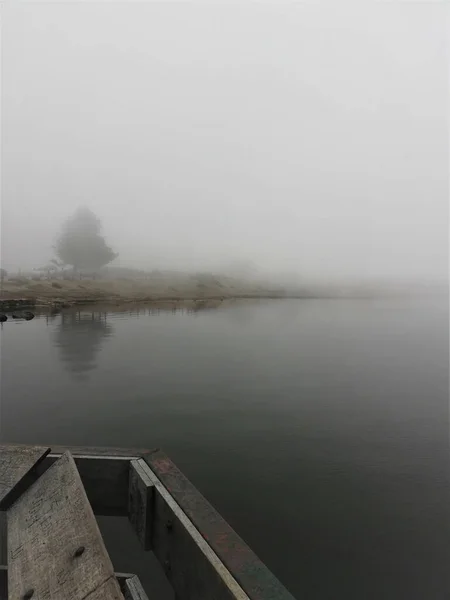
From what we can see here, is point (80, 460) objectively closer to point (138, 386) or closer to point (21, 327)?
point (138, 386)

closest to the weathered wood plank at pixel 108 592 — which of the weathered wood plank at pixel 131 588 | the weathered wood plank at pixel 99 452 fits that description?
the weathered wood plank at pixel 131 588

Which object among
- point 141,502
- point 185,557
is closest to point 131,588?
point 141,502

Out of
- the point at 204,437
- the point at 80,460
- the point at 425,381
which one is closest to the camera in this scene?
the point at 80,460

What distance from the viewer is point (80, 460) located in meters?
5.42

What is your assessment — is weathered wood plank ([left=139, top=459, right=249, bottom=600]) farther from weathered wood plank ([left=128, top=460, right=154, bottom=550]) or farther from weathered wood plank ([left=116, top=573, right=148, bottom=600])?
weathered wood plank ([left=116, top=573, right=148, bottom=600])

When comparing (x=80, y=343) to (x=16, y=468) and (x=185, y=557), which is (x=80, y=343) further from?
(x=185, y=557)

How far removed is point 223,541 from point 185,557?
2.17 ft

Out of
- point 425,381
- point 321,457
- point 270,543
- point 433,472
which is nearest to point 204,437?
point 321,457

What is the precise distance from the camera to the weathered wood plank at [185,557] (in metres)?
3.42

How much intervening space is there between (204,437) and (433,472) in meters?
6.31

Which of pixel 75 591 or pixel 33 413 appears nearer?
pixel 75 591

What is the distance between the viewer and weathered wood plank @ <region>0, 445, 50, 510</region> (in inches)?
180

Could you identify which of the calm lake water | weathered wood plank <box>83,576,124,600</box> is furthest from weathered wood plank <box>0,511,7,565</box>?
the calm lake water

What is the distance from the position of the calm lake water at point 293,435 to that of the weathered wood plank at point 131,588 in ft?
7.84
